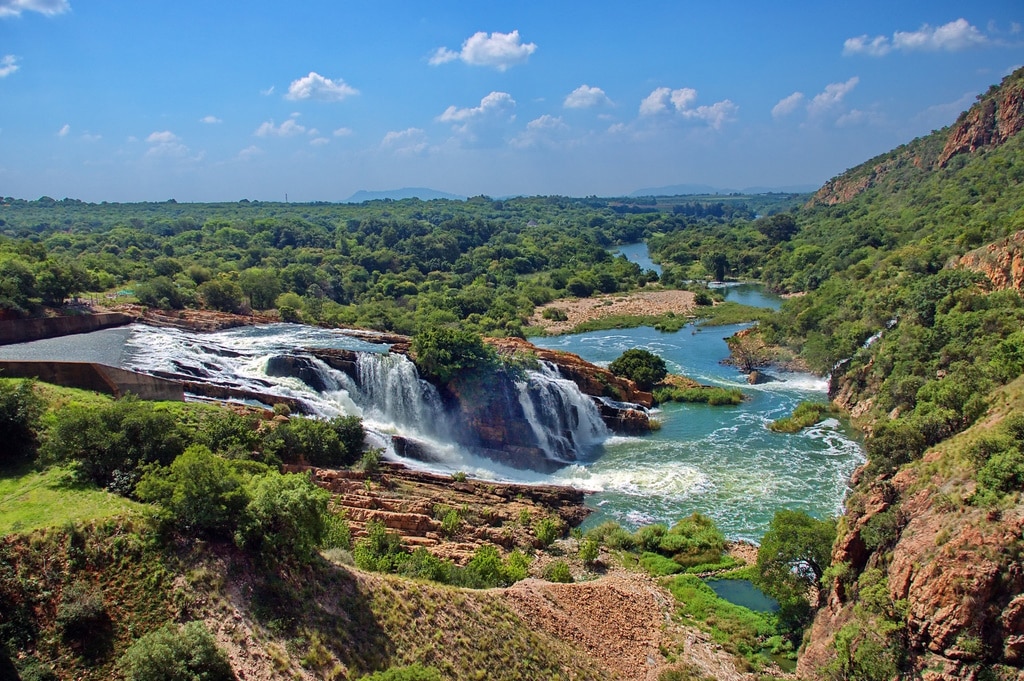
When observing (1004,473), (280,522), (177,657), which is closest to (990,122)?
(1004,473)

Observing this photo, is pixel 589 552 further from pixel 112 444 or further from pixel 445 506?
pixel 112 444

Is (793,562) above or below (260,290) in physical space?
below

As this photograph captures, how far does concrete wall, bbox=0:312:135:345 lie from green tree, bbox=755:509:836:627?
38.9 metres

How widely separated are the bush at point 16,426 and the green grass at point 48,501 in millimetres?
981

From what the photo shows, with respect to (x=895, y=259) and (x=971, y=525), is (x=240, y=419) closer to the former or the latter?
(x=971, y=525)

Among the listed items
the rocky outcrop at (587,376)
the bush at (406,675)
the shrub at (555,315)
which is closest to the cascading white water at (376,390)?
the rocky outcrop at (587,376)

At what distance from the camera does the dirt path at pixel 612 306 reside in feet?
245

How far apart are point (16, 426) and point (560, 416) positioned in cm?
2494

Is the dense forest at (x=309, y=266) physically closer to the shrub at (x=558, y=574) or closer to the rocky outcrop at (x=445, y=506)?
A: the rocky outcrop at (x=445, y=506)

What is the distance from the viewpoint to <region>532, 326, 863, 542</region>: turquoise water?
95.7 feet

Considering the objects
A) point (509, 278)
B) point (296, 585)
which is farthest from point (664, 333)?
point (296, 585)

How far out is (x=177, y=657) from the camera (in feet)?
42.0

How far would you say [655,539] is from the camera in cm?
2630

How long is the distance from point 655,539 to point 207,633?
1728cm
